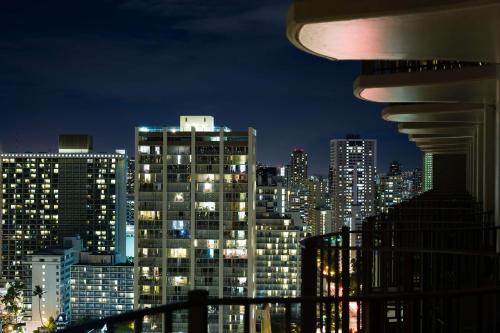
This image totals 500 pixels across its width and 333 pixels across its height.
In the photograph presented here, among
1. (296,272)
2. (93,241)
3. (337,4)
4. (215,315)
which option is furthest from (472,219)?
(93,241)

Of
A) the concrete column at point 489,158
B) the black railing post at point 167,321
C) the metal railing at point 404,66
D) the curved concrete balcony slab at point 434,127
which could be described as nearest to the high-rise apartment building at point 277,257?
the curved concrete balcony slab at point 434,127

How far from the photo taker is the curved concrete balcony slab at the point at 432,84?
10375 millimetres

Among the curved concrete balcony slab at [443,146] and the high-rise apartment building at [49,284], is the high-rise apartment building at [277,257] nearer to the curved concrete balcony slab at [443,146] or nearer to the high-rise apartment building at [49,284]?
the high-rise apartment building at [49,284]

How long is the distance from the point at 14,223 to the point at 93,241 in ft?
59.6

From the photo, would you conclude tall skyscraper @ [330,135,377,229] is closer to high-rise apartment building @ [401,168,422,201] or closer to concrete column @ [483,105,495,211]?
high-rise apartment building @ [401,168,422,201]

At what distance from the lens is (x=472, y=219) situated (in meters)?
11.9

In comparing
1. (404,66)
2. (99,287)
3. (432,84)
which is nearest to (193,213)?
(404,66)

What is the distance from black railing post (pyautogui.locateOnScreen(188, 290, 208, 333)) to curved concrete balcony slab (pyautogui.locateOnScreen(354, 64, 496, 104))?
299 inches

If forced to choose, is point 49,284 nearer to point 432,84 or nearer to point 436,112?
point 436,112

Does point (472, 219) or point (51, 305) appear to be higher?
A: point (472, 219)

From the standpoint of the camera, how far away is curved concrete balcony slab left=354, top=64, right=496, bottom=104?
34.0 ft

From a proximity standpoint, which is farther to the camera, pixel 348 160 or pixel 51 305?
pixel 348 160

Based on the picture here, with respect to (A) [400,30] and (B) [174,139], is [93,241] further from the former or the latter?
(A) [400,30]

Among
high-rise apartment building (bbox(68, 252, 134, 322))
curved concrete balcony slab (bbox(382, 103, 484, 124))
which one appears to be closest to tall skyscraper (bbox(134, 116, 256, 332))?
curved concrete balcony slab (bbox(382, 103, 484, 124))
